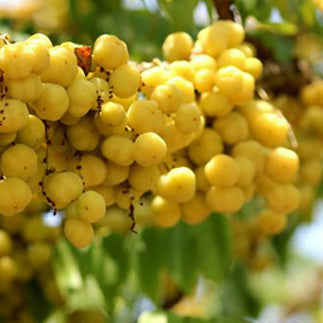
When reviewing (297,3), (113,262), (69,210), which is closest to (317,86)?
(297,3)

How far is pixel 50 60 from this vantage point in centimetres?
143

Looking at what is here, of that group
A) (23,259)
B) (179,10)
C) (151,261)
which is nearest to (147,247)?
(151,261)

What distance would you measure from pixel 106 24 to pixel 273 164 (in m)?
0.86

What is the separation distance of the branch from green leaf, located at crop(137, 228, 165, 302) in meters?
0.65

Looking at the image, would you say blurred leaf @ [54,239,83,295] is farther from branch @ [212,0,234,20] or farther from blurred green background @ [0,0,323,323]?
branch @ [212,0,234,20]

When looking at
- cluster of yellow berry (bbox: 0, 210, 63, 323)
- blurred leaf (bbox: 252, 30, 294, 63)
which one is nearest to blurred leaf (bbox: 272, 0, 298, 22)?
blurred leaf (bbox: 252, 30, 294, 63)

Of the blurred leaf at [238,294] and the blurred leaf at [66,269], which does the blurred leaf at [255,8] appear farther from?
the blurred leaf at [238,294]

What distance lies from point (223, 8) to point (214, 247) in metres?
0.67

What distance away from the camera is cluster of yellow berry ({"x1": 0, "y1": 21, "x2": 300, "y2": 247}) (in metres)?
1.41

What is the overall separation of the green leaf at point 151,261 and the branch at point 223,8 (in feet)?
2.13

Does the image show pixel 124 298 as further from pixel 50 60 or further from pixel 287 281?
pixel 287 281

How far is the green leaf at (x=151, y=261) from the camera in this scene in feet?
7.72

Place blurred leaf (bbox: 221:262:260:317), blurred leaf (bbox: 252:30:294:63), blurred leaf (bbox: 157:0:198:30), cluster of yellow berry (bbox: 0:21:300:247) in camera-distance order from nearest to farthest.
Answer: cluster of yellow berry (bbox: 0:21:300:247)
blurred leaf (bbox: 157:0:198:30)
blurred leaf (bbox: 252:30:294:63)
blurred leaf (bbox: 221:262:260:317)

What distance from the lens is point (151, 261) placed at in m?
2.39
